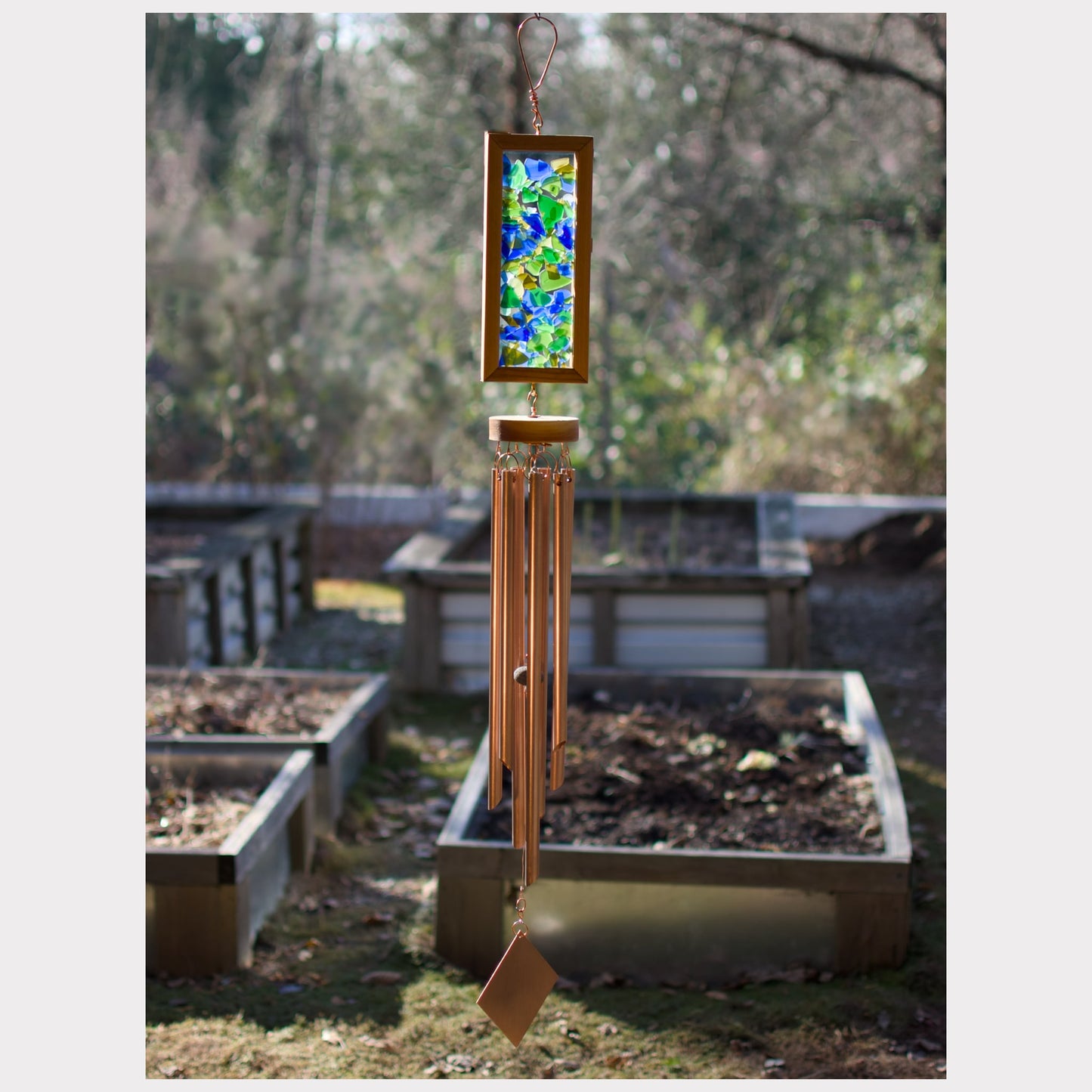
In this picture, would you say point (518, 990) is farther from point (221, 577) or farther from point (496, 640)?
point (221, 577)

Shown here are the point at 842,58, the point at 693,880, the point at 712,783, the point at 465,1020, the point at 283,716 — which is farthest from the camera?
the point at 842,58

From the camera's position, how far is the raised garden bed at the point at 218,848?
3197 mm

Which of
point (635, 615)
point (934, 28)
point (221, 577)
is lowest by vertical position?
point (635, 615)

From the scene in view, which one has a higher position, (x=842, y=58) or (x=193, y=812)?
(x=842, y=58)

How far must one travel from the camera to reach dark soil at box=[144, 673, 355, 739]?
4246 millimetres

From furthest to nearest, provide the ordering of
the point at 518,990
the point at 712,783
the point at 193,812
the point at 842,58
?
the point at 842,58 → the point at 712,783 → the point at 193,812 → the point at 518,990

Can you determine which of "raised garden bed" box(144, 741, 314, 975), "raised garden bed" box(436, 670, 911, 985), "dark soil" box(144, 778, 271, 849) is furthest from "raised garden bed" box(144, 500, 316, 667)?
"raised garden bed" box(436, 670, 911, 985)

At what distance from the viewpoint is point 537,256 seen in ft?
7.11

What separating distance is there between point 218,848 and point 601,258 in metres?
6.73

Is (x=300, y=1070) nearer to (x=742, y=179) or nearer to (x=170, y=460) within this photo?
(x=170, y=460)

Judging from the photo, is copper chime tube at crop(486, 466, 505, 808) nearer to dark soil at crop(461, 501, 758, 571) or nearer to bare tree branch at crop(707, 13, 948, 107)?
dark soil at crop(461, 501, 758, 571)

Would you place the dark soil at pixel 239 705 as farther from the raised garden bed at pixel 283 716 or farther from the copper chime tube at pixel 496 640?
the copper chime tube at pixel 496 640

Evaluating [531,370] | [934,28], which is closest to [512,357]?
[531,370]

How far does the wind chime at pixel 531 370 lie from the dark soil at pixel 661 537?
330 centimetres
